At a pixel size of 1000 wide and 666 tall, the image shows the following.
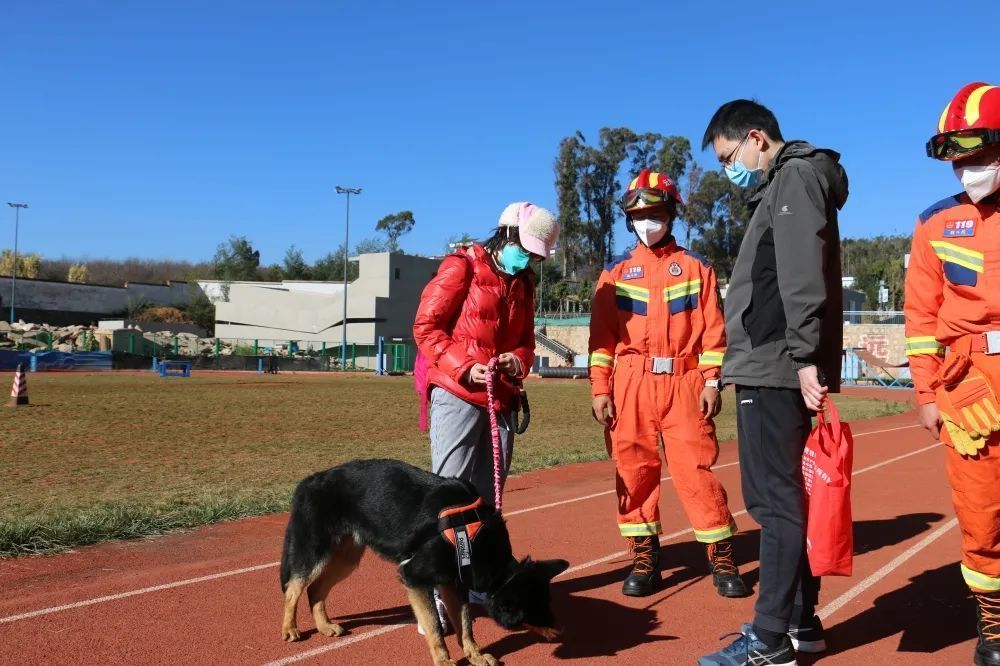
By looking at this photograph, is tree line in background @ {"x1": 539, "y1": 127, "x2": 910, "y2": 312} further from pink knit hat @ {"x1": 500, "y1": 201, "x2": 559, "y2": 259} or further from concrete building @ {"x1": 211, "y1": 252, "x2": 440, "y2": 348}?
pink knit hat @ {"x1": 500, "y1": 201, "x2": 559, "y2": 259}

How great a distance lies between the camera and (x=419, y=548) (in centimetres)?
414

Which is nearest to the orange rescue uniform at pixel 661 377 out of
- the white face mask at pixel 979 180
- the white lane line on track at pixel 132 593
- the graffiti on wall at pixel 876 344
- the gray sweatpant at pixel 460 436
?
the gray sweatpant at pixel 460 436

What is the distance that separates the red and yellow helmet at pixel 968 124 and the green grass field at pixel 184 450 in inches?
262

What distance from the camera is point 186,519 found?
7.92 meters

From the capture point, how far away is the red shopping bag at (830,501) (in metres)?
3.73

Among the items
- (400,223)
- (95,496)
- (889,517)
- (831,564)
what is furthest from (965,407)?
(400,223)

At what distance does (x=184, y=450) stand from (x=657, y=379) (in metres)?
11.0

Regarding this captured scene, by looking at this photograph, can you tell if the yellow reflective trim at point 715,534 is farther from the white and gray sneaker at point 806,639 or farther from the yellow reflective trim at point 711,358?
the white and gray sneaker at point 806,639

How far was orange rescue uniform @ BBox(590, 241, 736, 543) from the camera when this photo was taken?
218 inches

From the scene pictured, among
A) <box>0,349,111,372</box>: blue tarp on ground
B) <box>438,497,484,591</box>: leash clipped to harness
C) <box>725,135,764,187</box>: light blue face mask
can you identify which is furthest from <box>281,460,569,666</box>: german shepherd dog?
<box>0,349,111,372</box>: blue tarp on ground

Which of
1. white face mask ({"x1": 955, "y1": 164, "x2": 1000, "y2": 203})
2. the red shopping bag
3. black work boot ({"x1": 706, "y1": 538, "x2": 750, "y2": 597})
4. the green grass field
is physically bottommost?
the green grass field

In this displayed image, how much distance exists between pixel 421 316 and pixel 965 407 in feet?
9.29

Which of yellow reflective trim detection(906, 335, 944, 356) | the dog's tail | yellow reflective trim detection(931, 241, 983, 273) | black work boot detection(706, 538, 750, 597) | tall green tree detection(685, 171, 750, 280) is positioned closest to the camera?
yellow reflective trim detection(931, 241, 983, 273)

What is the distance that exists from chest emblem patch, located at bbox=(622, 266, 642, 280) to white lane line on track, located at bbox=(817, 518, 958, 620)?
7.76 ft
